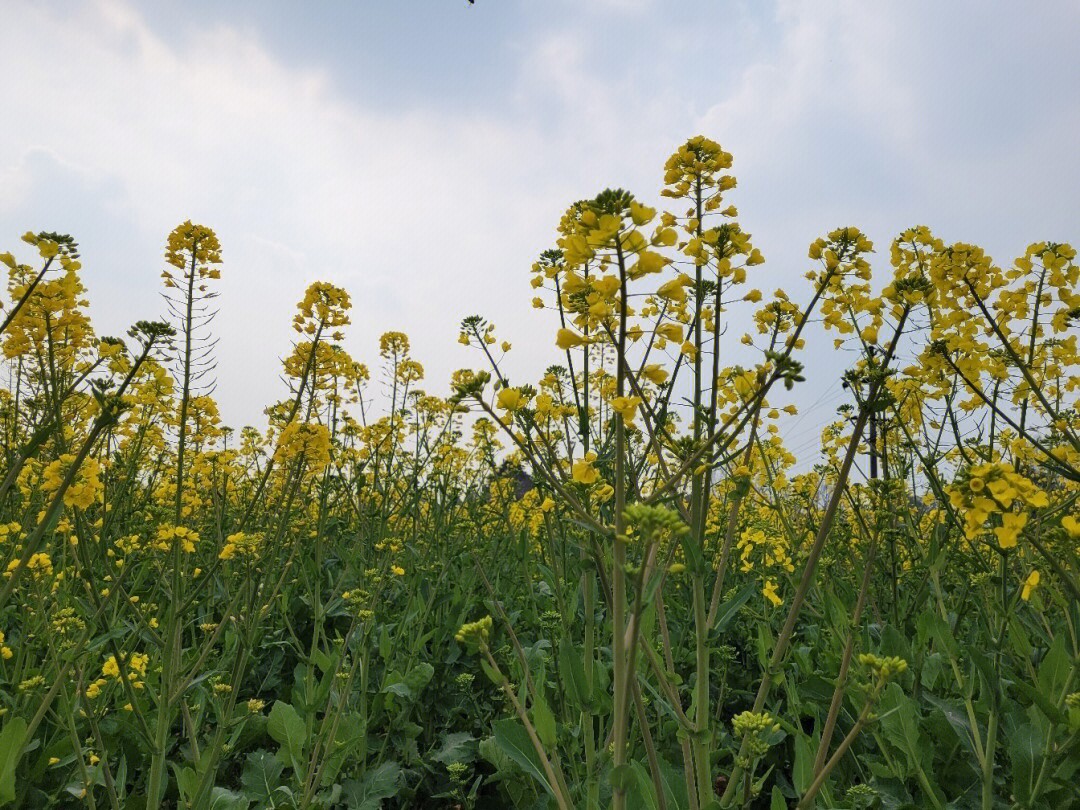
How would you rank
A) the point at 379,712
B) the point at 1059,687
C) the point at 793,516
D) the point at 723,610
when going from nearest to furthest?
the point at 723,610 < the point at 1059,687 < the point at 379,712 < the point at 793,516

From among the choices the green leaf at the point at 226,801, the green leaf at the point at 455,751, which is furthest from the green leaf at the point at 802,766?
the green leaf at the point at 226,801

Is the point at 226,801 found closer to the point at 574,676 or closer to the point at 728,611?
the point at 574,676

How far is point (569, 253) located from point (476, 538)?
4908mm

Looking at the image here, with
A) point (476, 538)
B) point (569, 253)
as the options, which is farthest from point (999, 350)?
point (476, 538)

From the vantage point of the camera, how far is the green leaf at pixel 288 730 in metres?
2.73

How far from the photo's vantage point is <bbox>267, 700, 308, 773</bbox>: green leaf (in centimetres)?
273

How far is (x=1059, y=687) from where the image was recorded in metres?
2.35

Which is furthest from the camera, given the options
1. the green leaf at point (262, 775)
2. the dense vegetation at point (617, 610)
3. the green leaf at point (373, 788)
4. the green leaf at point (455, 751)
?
the green leaf at point (455, 751)

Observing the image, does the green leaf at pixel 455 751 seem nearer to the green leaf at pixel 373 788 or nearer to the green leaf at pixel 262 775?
the green leaf at pixel 373 788

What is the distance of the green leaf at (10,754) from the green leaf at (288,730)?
2.78 feet

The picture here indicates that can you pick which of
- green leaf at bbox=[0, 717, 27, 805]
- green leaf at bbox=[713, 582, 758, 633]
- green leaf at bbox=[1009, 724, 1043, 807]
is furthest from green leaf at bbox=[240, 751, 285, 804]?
green leaf at bbox=[1009, 724, 1043, 807]

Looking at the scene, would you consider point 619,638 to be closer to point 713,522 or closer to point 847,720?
point 847,720

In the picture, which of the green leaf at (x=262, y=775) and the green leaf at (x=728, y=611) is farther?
the green leaf at (x=262, y=775)

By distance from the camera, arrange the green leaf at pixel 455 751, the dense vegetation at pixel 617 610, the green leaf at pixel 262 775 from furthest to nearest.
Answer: the green leaf at pixel 455 751 < the green leaf at pixel 262 775 < the dense vegetation at pixel 617 610
